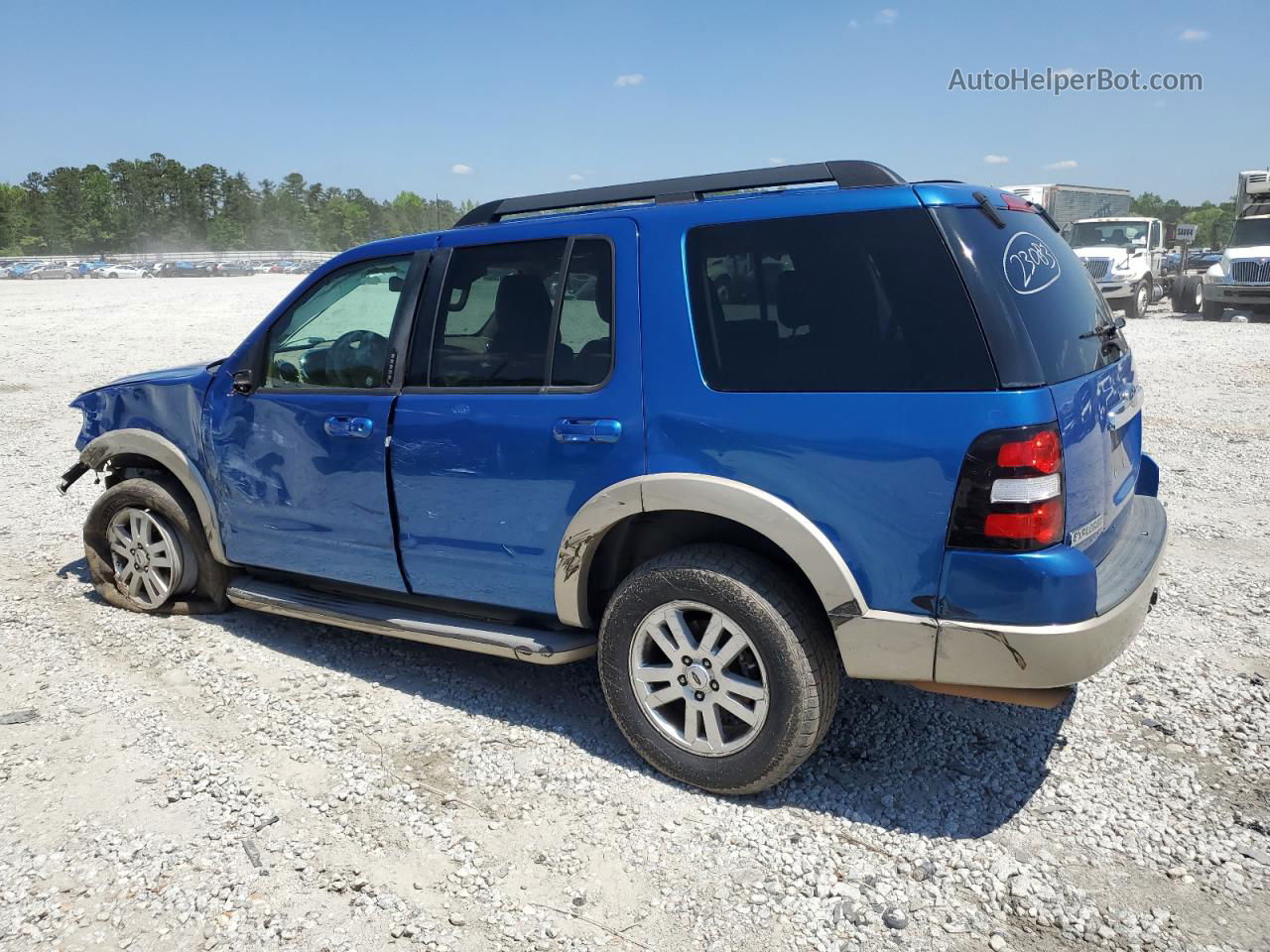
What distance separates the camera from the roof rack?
3143 mm

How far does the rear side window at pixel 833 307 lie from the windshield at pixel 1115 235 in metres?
22.3

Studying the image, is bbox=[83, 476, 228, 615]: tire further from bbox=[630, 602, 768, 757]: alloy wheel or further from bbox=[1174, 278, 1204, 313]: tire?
bbox=[1174, 278, 1204, 313]: tire

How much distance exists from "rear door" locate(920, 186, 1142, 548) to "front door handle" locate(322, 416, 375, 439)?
234cm

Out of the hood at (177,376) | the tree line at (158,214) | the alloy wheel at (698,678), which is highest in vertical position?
the tree line at (158,214)

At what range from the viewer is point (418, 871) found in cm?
296

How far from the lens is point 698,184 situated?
349 cm

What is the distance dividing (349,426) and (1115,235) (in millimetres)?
23265

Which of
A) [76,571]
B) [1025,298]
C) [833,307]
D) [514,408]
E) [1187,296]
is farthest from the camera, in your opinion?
[1187,296]

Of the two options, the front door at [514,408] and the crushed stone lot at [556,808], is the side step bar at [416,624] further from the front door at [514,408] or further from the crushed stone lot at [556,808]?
the crushed stone lot at [556,808]

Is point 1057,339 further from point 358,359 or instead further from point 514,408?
point 358,359

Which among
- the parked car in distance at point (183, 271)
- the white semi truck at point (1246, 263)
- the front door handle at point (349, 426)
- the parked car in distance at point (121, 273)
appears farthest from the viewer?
A: the parked car in distance at point (183, 271)

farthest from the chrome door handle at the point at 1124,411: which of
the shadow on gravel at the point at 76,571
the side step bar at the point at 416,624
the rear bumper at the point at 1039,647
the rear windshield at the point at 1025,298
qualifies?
the shadow on gravel at the point at 76,571

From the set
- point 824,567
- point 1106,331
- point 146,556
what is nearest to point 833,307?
point 824,567

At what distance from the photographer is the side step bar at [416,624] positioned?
3.64 metres
